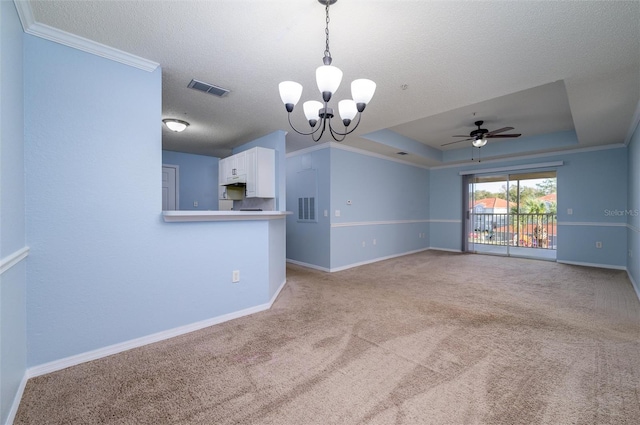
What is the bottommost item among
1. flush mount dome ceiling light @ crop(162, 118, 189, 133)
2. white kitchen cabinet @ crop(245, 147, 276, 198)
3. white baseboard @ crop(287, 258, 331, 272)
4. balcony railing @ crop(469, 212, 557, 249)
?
white baseboard @ crop(287, 258, 331, 272)

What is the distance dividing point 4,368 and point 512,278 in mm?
5667

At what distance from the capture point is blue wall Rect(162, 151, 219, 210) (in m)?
6.09

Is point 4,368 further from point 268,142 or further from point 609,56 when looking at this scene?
point 609,56

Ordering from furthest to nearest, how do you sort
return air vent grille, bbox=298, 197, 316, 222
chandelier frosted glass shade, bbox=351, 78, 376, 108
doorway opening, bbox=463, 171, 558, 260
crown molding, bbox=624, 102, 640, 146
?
1. doorway opening, bbox=463, 171, 558, 260
2. return air vent grille, bbox=298, 197, 316, 222
3. crown molding, bbox=624, 102, 640, 146
4. chandelier frosted glass shade, bbox=351, 78, 376, 108

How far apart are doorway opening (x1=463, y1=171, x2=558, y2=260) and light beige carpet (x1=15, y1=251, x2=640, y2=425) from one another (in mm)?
3823

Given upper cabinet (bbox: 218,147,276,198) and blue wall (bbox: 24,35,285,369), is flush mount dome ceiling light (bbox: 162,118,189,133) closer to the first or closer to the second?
upper cabinet (bbox: 218,147,276,198)

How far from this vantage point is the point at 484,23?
72.4 inches

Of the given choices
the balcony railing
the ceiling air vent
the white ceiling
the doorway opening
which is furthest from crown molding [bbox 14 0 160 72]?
the balcony railing

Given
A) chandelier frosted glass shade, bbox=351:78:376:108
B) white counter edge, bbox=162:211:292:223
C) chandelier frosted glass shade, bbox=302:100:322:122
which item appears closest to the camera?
chandelier frosted glass shade, bbox=351:78:376:108

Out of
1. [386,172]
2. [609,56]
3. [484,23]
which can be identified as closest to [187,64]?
[484,23]

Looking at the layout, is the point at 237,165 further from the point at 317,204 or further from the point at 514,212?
the point at 514,212

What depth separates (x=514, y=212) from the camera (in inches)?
272

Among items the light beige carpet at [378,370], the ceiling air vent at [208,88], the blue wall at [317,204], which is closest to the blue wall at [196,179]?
the blue wall at [317,204]

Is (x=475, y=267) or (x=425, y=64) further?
(x=475, y=267)
